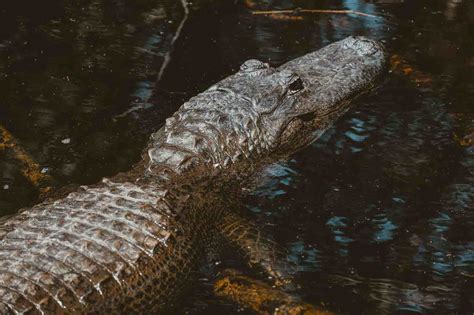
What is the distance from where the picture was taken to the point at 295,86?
5469 mm

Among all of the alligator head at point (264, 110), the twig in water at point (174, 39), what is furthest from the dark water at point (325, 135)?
the alligator head at point (264, 110)

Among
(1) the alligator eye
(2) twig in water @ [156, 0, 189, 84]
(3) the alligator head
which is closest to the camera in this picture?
(3) the alligator head

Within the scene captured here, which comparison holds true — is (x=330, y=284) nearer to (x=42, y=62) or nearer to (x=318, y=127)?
(x=318, y=127)

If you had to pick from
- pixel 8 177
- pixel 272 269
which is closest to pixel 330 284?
pixel 272 269

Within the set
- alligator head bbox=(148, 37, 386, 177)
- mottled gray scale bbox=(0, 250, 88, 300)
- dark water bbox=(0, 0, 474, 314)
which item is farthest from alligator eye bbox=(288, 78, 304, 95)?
mottled gray scale bbox=(0, 250, 88, 300)

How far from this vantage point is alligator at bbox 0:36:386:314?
3.64 m

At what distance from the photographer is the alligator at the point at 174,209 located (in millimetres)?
3643

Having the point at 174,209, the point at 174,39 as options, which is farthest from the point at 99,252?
the point at 174,39

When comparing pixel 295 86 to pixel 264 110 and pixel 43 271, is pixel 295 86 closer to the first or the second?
pixel 264 110

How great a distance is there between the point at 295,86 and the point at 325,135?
0.37 metres

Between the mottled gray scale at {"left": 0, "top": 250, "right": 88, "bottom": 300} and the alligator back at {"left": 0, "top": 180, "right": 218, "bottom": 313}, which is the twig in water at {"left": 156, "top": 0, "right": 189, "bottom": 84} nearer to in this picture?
the alligator back at {"left": 0, "top": 180, "right": 218, "bottom": 313}

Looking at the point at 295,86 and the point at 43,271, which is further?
the point at 295,86

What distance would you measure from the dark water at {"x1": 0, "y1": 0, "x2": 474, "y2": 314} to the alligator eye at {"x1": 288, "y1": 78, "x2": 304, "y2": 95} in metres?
0.34

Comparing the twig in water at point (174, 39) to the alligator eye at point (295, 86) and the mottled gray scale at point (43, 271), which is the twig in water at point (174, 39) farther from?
the mottled gray scale at point (43, 271)
